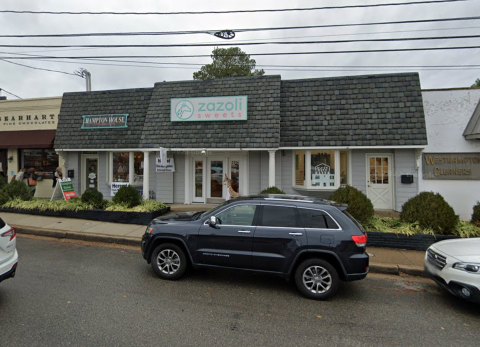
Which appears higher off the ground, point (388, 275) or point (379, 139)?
point (379, 139)

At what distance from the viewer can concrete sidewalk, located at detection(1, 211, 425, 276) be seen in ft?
18.5

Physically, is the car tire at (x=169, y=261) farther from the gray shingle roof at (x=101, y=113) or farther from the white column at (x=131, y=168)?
the white column at (x=131, y=168)

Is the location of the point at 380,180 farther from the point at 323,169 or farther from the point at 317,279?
the point at 317,279

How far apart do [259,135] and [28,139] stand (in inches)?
452

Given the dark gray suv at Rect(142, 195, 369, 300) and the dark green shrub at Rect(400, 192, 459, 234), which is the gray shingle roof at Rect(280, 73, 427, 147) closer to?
the dark green shrub at Rect(400, 192, 459, 234)

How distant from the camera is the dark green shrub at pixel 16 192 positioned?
34.5 ft

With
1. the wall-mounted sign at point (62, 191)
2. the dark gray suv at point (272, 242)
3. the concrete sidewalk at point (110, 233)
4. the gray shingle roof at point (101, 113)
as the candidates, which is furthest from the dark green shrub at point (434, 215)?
the wall-mounted sign at point (62, 191)

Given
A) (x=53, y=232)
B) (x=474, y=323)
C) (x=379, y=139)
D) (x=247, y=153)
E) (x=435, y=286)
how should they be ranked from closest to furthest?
(x=474, y=323) → (x=435, y=286) → (x=53, y=232) → (x=379, y=139) → (x=247, y=153)

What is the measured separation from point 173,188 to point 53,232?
452cm

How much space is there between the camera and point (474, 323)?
370 cm

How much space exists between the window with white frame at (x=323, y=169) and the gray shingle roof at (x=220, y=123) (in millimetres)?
1566

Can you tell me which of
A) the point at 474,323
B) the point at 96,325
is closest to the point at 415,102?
the point at 474,323

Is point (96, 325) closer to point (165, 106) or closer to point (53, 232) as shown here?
point (53, 232)

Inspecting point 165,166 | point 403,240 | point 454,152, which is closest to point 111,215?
point 165,166
